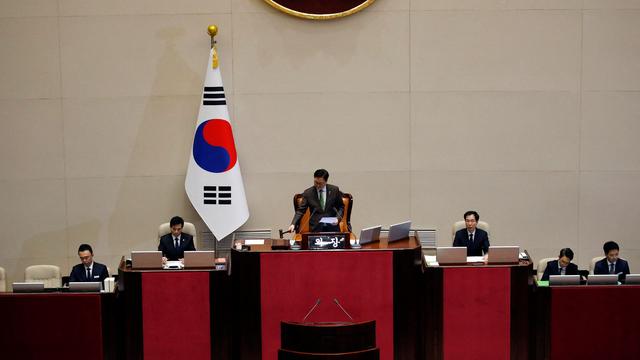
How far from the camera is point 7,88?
9.65 m

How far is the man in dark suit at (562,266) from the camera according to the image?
770cm

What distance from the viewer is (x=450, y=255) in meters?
7.18

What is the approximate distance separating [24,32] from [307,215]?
3.74m

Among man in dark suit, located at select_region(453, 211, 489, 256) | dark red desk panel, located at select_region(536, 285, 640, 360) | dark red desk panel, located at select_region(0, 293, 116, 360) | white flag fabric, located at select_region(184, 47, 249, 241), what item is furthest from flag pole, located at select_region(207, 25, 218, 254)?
dark red desk panel, located at select_region(536, 285, 640, 360)

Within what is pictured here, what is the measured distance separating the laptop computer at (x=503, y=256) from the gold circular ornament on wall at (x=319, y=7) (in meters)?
3.48

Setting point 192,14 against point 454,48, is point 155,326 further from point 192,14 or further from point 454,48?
point 454,48

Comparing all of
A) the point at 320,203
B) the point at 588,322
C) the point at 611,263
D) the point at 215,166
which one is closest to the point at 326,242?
the point at 320,203

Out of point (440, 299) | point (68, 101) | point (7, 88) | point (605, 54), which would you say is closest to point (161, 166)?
point (68, 101)

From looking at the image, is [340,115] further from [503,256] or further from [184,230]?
[503,256]

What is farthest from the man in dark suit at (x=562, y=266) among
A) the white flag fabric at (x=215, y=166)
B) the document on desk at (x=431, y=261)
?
the white flag fabric at (x=215, y=166)

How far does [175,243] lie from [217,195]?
1258 millimetres

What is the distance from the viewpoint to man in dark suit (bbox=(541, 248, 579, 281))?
7699mm

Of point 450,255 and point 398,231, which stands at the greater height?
point 398,231

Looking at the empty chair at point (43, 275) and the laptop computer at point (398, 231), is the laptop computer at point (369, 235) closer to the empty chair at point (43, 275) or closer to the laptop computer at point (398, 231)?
the laptop computer at point (398, 231)
